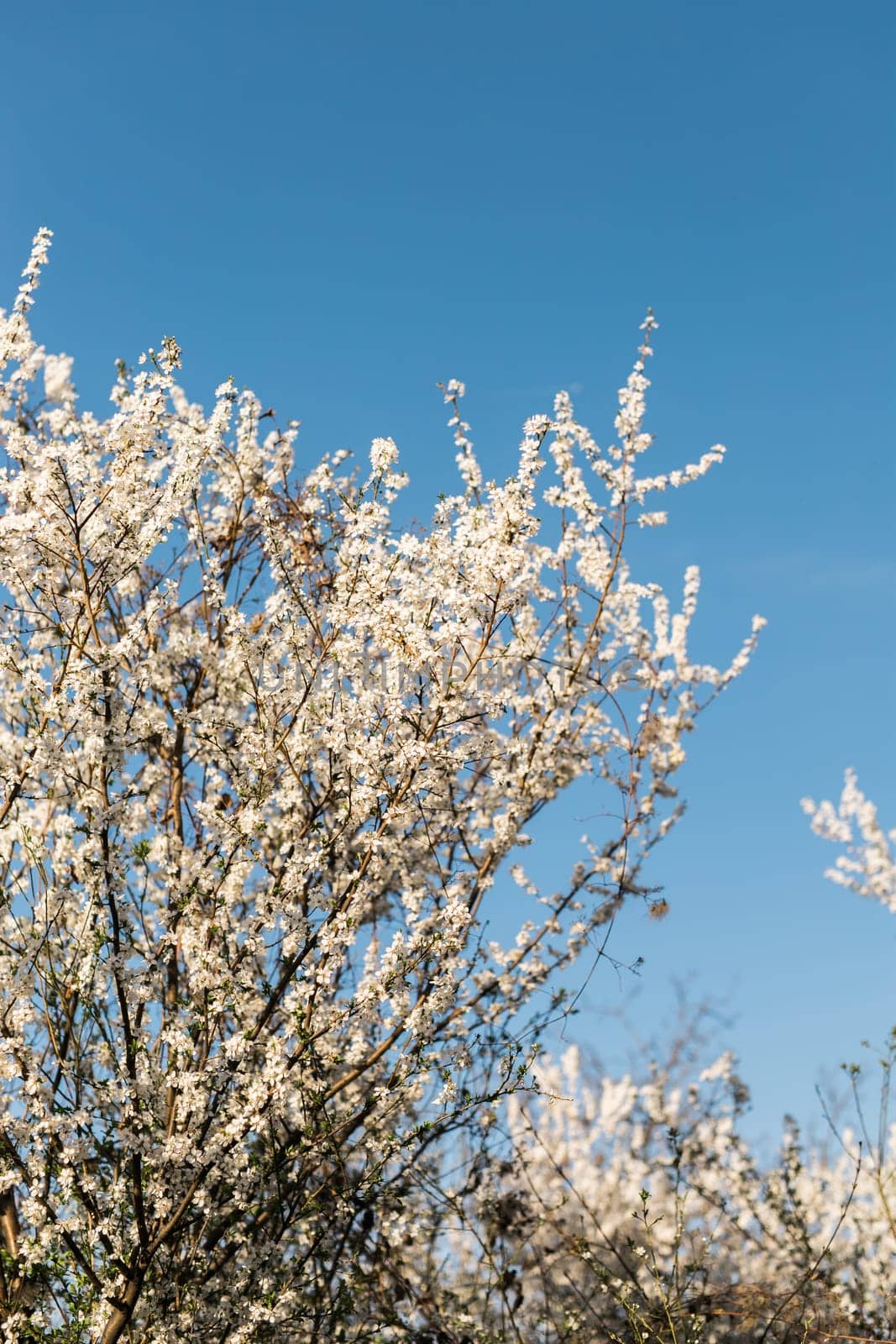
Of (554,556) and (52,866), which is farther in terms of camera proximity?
(554,556)

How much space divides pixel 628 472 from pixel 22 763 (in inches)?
183

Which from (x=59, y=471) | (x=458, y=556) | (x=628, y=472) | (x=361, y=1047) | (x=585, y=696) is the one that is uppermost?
(x=628, y=472)

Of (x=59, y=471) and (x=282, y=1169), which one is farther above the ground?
(x=59, y=471)

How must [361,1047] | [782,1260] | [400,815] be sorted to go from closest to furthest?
[400,815]
[361,1047]
[782,1260]

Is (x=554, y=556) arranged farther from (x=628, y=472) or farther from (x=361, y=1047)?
(x=361, y=1047)

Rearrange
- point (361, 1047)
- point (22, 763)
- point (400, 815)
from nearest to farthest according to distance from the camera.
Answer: point (22, 763) < point (400, 815) < point (361, 1047)

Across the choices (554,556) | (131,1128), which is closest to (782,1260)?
(554,556)

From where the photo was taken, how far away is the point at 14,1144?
5.39 m

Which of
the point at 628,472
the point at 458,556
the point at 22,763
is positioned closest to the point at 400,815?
the point at 458,556

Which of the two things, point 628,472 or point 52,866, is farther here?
point 628,472

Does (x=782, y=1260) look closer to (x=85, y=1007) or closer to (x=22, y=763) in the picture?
(x=85, y=1007)

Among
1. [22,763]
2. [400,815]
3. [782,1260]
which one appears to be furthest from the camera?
[782,1260]

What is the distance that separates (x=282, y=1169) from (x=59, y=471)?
12.3ft

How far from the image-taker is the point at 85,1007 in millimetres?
5863
